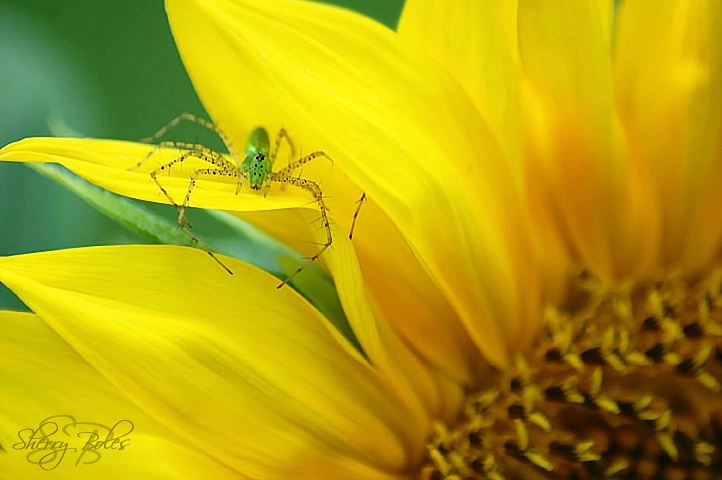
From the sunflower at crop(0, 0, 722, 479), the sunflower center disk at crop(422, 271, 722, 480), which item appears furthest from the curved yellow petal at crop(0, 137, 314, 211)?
the sunflower center disk at crop(422, 271, 722, 480)

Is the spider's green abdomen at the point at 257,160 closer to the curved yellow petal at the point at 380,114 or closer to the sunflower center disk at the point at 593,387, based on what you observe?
the curved yellow petal at the point at 380,114

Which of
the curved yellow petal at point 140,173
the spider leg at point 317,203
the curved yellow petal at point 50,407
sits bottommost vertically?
the curved yellow petal at point 50,407

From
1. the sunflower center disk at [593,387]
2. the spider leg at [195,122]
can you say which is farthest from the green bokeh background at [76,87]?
the sunflower center disk at [593,387]

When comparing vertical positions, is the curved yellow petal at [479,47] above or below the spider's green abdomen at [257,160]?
above

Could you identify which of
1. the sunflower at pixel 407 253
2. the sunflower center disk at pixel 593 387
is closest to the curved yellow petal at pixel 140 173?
the sunflower at pixel 407 253

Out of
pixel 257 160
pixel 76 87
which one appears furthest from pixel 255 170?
pixel 76 87

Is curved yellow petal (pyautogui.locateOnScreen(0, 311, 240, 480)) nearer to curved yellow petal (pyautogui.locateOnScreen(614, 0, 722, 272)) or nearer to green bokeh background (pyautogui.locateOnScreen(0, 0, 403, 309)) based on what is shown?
green bokeh background (pyautogui.locateOnScreen(0, 0, 403, 309))

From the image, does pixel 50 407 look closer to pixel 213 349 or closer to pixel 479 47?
pixel 213 349
